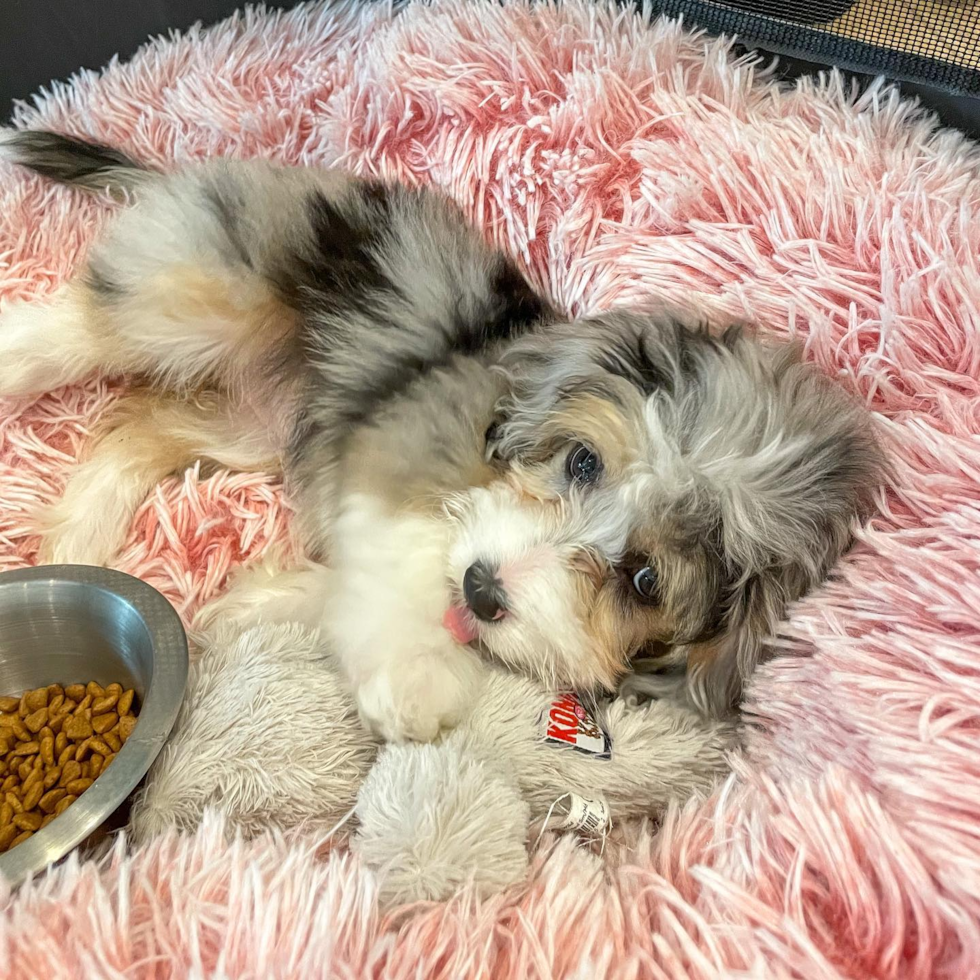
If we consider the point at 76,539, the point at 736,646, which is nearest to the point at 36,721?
the point at 76,539

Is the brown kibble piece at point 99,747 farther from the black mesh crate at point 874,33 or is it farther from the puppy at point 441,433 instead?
the black mesh crate at point 874,33

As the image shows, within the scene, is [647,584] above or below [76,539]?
above

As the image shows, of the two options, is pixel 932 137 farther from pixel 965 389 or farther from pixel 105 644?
pixel 105 644

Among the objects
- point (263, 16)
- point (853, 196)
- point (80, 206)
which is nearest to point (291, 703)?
point (853, 196)

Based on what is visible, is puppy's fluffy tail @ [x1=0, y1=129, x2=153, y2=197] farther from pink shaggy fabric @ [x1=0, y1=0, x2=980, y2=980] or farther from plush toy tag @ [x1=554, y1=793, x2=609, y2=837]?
plush toy tag @ [x1=554, y1=793, x2=609, y2=837]

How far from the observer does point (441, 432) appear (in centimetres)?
151

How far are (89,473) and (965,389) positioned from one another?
1.68m

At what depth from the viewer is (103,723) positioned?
1.39 metres

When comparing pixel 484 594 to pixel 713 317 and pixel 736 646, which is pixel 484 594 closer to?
pixel 736 646

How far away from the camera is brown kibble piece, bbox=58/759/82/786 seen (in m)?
1.34

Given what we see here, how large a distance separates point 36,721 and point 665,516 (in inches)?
42.4

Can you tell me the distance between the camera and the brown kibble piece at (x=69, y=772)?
4.40ft

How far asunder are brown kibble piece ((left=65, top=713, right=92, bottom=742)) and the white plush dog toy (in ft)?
0.60

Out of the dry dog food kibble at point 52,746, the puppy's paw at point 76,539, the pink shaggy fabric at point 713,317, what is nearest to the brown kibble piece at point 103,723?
the dry dog food kibble at point 52,746
